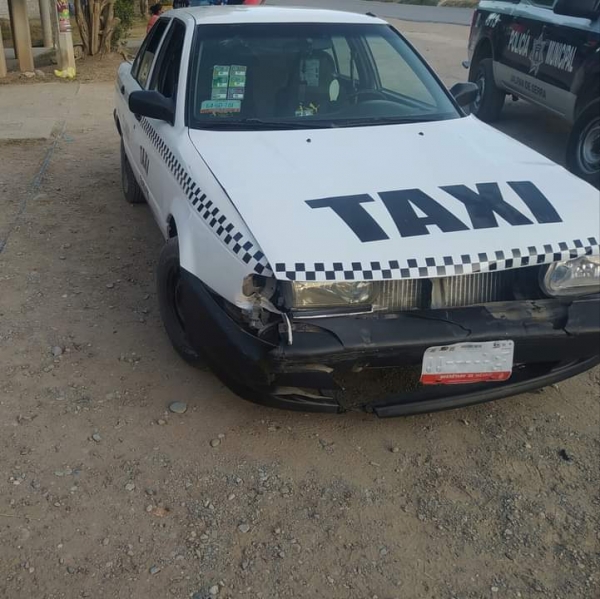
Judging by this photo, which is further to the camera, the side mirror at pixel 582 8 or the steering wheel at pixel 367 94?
the side mirror at pixel 582 8

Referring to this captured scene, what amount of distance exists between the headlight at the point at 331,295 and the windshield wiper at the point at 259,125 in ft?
4.22

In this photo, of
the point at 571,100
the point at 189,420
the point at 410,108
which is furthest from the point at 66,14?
the point at 189,420

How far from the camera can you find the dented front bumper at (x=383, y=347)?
103 inches

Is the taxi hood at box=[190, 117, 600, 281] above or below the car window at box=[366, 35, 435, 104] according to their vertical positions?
below

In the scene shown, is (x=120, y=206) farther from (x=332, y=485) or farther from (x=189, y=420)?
(x=332, y=485)

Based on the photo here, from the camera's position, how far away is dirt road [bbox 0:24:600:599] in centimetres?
241

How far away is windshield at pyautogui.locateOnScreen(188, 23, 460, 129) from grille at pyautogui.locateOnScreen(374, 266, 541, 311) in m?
1.30

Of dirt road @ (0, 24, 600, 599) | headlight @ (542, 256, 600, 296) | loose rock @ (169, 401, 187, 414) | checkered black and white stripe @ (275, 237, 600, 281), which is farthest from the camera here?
loose rock @ (169, 401, 187, 414)

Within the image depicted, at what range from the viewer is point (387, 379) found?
3.26 m

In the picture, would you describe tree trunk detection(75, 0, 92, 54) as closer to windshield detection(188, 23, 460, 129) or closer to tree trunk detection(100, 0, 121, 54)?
tree trunk detection(100, 0, 121, 54)

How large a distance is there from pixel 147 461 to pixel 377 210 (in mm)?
1400

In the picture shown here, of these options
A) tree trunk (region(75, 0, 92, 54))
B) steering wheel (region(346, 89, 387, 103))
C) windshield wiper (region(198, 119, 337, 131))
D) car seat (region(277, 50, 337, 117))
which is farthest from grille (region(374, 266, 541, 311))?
tree trunk (region(75, 0, 92, 54))

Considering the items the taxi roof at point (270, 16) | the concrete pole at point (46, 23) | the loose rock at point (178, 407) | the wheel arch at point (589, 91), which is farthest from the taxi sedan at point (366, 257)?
the concrete pole at point (46, 23)

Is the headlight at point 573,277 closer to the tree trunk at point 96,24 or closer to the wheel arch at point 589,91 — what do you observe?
the wheel arch at point 589,91
